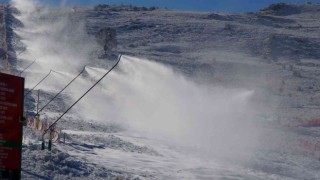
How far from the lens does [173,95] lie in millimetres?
33781

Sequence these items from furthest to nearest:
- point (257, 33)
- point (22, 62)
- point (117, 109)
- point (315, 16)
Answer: point (315, 16), point (257, 33), point (22, 62), point (117, 109)

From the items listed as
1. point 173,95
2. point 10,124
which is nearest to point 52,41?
point 173,95

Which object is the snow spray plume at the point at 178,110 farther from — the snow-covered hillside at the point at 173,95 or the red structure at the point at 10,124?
the red structure at the point at 10,124

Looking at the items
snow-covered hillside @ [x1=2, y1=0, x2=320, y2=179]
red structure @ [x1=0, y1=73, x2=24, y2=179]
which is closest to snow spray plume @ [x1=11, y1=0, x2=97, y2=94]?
snow-covered hillside @ [x1=2, y1=0, x2=320, y2=179]

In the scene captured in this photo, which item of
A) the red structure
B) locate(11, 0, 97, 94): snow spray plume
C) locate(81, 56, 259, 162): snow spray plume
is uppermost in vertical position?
locate(11, 0, 97, 94): snow spray plume

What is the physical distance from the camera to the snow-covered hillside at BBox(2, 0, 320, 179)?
656 inches

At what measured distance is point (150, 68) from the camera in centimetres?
4231

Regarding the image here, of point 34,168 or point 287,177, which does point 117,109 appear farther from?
point 34,168

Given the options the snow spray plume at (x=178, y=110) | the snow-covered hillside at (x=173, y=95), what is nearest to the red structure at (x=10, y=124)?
the snow-covered hillside at (x=173, y=95)

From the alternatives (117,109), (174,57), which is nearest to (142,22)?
(174,57)

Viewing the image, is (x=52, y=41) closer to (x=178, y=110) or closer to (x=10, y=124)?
(x=178, y=110)

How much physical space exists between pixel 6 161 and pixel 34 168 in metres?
4.93

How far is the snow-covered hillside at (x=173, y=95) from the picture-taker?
1667 centimetres

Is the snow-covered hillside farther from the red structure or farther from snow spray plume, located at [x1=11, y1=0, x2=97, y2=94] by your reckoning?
the red structure
